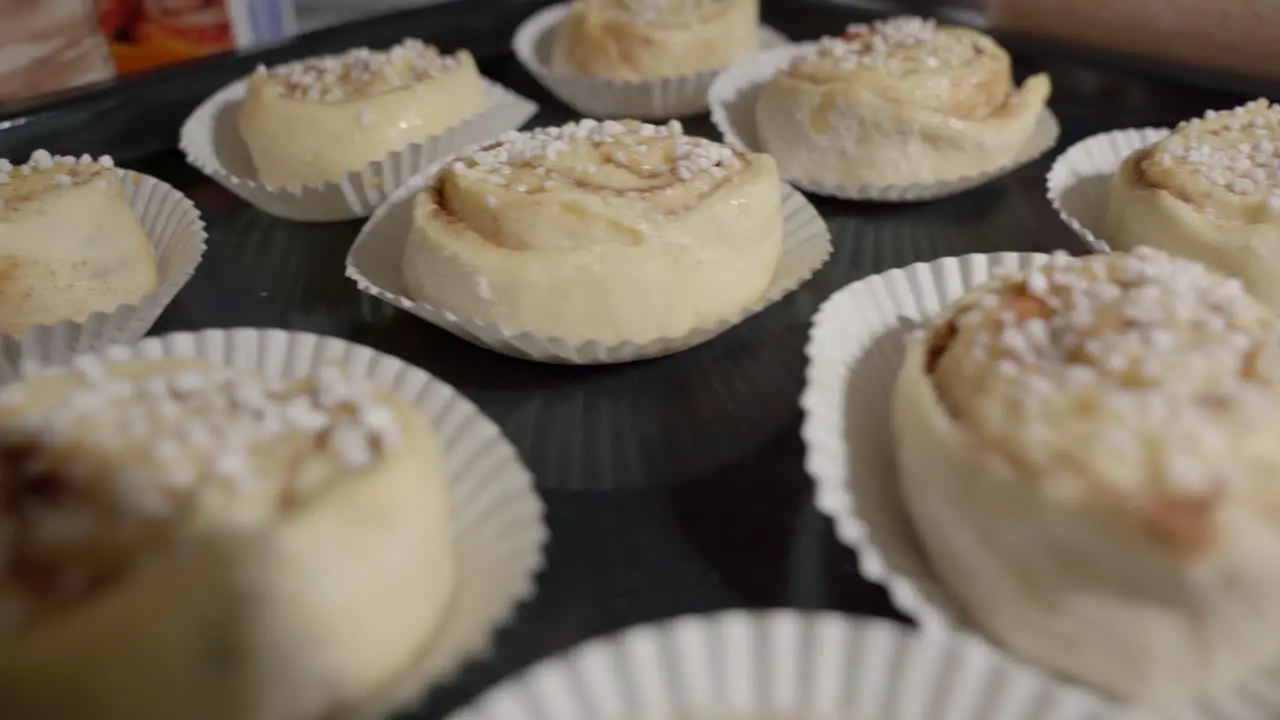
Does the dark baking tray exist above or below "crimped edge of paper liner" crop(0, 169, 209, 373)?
below

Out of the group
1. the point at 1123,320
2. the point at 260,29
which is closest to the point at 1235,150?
the point at 1123,320

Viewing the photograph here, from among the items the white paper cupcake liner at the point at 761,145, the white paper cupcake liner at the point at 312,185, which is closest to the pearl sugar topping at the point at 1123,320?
the white paper cupcake liner at the point at 761,145

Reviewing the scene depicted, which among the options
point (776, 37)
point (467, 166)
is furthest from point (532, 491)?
point (776, 37)

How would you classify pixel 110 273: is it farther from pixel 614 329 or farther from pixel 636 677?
pixel 636 677

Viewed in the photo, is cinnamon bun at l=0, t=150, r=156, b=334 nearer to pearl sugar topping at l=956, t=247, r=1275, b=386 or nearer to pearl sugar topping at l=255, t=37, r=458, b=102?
pearl sugar topping at l=255, t=37, r=458, b=102

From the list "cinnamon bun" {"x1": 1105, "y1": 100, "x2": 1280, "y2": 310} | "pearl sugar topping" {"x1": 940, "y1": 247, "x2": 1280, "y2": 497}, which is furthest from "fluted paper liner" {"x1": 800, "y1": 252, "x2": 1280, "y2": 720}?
"cinnamon bun" {"x1": 1105, "y1": 100, "x2": 1280, "y2": 310}

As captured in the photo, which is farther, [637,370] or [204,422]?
[637,370]

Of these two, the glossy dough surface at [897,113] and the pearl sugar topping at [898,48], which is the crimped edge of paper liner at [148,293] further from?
the pearl sugar topping at [898,48]

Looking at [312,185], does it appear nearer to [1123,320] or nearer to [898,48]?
[898,48]
